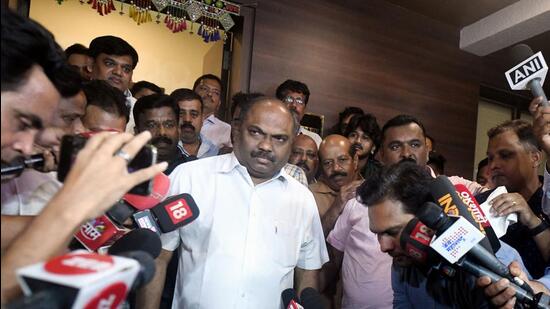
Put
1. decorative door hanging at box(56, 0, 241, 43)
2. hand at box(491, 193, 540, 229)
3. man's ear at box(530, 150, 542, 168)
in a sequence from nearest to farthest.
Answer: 1. hand at box(491, 193, 540, 229)
2. man's ear at box(530, 150, 542, 168)
3. decorative door hanging at box(56, 0, 241, 43)

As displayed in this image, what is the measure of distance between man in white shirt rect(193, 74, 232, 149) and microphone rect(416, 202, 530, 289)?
2400mm

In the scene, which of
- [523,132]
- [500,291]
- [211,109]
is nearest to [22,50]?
[500,291]

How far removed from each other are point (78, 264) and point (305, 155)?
2305 millimetres

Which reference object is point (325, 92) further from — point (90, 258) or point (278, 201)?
point (90, 258)

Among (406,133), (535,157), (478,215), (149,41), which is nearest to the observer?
(478,215)

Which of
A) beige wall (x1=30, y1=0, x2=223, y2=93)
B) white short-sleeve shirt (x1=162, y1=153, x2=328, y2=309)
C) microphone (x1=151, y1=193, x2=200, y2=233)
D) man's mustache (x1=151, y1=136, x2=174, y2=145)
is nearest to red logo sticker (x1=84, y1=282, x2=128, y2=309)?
microphone (x1=151, y1=193, x2=200, y2=233)

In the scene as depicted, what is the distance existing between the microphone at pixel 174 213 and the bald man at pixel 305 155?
5.10ft

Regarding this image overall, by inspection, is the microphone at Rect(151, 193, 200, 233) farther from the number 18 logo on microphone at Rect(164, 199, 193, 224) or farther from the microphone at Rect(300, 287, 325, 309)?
the microphone at Rect(300, 287, 325, 309)

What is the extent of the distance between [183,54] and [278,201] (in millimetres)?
3297

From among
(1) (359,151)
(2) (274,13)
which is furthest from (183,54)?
(1) (359,151)

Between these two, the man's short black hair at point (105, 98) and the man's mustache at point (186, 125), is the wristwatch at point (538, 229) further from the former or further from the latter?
the man's mustache at point (186, 125)

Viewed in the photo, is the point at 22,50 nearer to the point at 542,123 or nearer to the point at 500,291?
the point at 500,291

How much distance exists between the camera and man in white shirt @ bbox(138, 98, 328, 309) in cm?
168

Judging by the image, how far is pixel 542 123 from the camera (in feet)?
5.62
